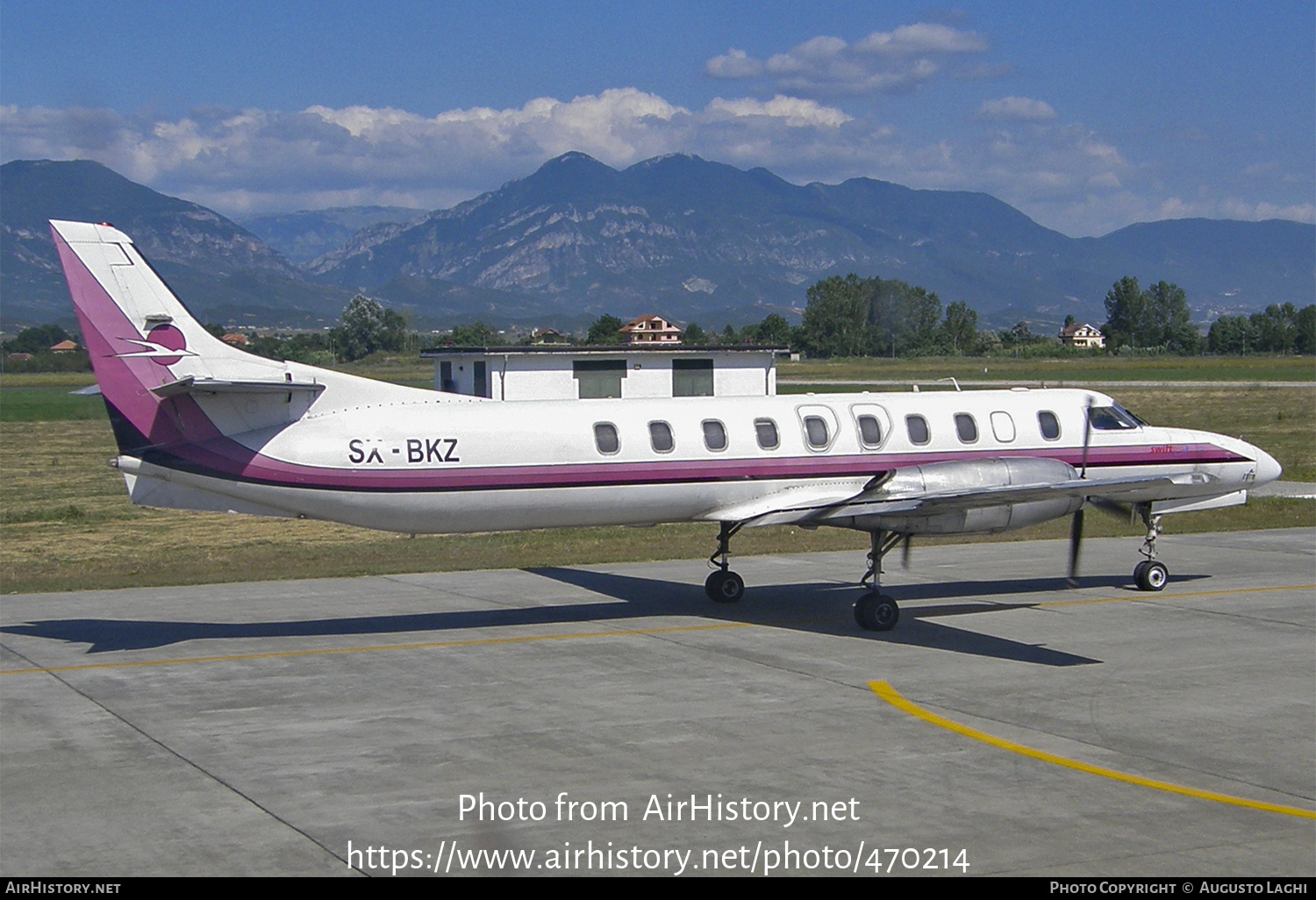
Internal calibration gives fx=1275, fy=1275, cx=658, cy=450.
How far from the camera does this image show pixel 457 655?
16.7m

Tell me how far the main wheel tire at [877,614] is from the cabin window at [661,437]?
140 inches

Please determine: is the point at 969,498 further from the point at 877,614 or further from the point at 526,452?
the point at 526,452

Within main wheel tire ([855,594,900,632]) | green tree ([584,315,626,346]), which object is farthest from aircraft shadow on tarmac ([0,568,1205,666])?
green tree ([584,315,626,346])

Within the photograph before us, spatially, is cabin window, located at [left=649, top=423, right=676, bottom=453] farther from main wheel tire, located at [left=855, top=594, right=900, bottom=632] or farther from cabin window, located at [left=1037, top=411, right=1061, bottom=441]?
cabin window, located at [left=1037, top=411, right=1061, bottom=441]

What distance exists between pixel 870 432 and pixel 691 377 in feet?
125

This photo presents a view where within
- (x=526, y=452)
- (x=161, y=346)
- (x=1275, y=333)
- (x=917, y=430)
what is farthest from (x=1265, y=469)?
(x=1275, y=333)

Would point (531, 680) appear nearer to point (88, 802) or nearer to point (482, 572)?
point (88, 802)

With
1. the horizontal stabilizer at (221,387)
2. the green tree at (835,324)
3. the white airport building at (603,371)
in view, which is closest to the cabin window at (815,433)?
the horizontal stabilizer at (221,387)

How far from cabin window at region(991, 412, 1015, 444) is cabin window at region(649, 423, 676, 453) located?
17.8 ft

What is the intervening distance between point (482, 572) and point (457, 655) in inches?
275

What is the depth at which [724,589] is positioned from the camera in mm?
20297

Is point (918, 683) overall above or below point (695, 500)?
below

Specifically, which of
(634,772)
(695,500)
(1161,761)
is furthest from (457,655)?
(1161,761)

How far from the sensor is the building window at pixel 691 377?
57375mm
